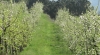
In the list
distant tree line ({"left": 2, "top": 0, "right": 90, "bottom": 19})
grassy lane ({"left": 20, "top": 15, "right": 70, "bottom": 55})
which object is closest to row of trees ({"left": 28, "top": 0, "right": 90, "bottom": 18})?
distant tree line ({"left": 2, "top": 0, "right": 90, "bottom": 19})

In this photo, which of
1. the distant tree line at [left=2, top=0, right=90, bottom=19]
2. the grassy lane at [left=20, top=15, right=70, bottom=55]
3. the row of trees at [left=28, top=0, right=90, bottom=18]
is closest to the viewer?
the grassy lane at [left=20, top=15, right=70, bottom=55]

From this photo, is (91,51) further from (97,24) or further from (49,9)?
(49,9)

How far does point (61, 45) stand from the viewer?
242ft

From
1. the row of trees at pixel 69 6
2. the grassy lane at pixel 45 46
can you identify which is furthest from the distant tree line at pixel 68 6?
the grassy lane at pixel 45 46

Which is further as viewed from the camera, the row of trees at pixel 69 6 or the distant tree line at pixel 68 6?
the row of trees at pixel 69 6

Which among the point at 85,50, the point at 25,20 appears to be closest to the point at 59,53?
the point at 25,20

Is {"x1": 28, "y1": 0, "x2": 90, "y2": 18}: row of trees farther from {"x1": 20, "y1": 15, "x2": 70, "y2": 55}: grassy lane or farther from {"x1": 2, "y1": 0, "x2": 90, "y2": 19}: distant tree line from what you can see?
{"x1": 20, "y1": 15, "x2": 70, "y2": 55}: grassy lane

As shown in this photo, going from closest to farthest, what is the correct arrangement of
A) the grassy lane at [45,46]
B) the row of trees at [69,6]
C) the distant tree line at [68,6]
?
the grassy lane at [45,46], the distant tree line at [68,6], the row of trees at [69,6]

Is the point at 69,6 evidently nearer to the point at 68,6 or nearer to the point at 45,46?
the point at 68,6

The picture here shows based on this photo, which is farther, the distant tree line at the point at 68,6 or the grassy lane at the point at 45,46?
the distant tree line at the point at 68,6

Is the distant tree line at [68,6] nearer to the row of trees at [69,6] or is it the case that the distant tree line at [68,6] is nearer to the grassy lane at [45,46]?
the row of trees at [69,6]

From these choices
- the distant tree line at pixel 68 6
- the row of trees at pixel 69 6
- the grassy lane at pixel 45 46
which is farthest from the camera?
the row of trees at pixel 69 6

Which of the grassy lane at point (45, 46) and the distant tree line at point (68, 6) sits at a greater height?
the distant tree line at point (68, 6)

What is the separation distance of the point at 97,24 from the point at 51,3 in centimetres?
13049
